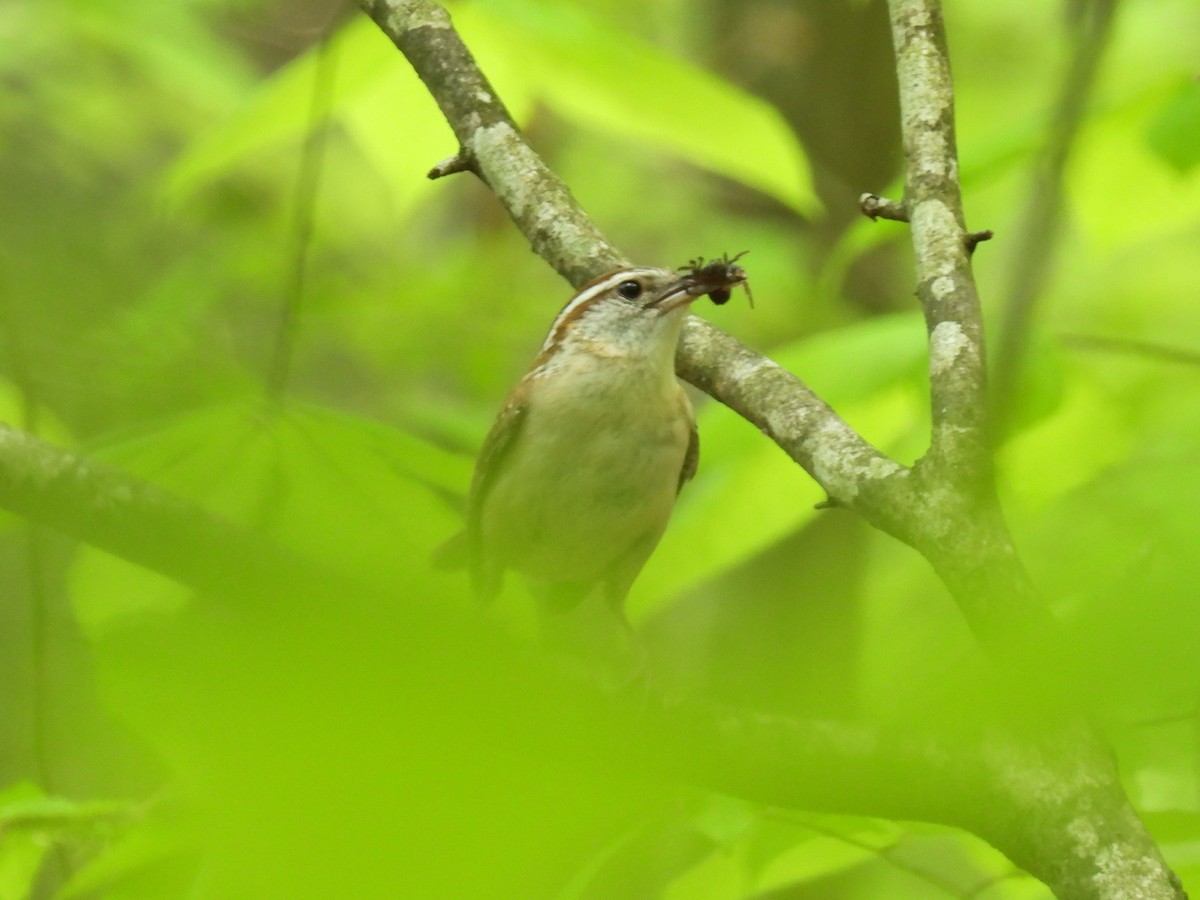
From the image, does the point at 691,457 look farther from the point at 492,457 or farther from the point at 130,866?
the point at 130,866

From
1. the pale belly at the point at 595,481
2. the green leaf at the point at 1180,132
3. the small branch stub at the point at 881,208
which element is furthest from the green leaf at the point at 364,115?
the green leaf at the point at 1180,132

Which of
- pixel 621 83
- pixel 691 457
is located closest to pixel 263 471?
pixel 691 457

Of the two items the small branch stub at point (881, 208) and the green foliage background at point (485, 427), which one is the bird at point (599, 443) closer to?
the green foliage background at point (485, 427)

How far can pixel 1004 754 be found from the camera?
1.59 m

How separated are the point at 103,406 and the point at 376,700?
50.4 inches

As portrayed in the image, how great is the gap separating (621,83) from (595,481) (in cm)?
109

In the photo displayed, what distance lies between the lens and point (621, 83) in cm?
344

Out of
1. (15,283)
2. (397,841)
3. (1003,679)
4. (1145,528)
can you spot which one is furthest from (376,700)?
(15,283)

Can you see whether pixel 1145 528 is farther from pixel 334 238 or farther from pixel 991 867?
pixel 334 238

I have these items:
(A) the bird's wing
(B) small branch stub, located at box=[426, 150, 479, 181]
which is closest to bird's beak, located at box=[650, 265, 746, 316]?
(A) the bird's wing

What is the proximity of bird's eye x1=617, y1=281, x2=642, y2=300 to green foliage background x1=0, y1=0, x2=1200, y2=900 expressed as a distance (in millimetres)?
412

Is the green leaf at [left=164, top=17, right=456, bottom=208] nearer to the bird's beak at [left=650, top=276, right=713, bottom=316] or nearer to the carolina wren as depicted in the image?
the carolina wren

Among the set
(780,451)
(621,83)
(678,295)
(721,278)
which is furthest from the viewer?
(621,83)

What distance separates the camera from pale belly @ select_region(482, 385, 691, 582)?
10.9 feet
